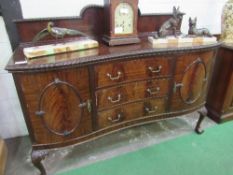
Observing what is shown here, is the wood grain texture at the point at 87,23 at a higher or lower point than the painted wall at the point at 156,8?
lower

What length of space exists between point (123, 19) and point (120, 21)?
3 centimetres

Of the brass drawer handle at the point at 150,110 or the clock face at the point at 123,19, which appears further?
the brass drawer handle at the point at 150,110

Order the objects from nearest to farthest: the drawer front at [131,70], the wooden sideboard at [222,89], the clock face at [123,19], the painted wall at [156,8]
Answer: the drawer front at [131,70], the clock face at [123,19], the painted wall at [156,8], the wooden sideboard at [222,89]

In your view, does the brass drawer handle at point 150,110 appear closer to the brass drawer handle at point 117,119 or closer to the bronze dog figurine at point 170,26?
the brass drawer handle at point 117,119

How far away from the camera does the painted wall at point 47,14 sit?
4.53ft

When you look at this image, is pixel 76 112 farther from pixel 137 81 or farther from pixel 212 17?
pixel 212 17

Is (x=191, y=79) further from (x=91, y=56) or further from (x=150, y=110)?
(x=91, y=56)

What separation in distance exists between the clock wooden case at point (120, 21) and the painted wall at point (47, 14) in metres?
0.32

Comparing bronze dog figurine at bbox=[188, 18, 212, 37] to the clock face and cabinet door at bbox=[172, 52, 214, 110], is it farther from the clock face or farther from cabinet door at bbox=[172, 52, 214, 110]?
the clock face

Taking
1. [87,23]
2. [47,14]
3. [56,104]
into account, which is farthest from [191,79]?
[47,14]

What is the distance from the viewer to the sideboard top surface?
0.98m

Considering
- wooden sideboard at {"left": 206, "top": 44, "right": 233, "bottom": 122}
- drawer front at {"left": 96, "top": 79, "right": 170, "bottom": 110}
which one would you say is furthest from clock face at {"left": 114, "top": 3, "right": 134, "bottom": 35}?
wooden sideboard at {"left": 206, "top": 44, "right": 233, "bottom": 122}

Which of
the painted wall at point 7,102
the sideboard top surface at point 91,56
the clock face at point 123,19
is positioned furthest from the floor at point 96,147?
the clock face at point 123,19

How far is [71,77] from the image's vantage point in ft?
3.53
